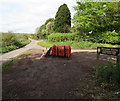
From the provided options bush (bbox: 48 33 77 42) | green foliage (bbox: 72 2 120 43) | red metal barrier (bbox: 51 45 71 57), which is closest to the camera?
red metal barrier (bbox: 51 45 71 57)

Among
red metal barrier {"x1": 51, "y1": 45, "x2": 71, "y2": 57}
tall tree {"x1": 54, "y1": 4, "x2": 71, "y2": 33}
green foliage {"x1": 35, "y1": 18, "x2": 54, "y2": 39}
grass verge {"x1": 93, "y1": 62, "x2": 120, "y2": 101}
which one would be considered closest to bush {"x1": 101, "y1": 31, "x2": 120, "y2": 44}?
tall tree {"x1": 54, "y1": 4, "x2": 71, "y2": 33}

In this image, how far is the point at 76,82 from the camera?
4352 millimetres

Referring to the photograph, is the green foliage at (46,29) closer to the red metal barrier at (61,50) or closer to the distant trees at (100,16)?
the distant trees at (100,16)

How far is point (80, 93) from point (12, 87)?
2976 millimetres

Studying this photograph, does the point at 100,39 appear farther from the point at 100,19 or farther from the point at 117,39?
the point at 100,19

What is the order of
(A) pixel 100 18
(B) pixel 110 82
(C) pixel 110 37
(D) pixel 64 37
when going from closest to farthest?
1. (B) pixel 110 82
2. (A) pixel 100 18
3. (C) pixel 110 37
4. (D) pixel 64 37

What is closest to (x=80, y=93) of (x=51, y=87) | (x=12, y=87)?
(x=51, y=87)

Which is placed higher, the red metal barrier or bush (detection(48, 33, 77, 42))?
bush (detection(48, 33, 77, 42))

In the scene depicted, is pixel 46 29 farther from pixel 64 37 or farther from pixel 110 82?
pixel 110 82

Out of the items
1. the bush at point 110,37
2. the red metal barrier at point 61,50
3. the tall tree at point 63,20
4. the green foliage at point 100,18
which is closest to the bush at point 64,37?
the green foliage at point 100,18

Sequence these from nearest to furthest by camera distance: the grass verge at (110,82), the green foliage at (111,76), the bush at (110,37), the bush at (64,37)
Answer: the grass verge at (110,82)
the green foliage at (111,76)
the bush at (110,37)
the bush at (64,37)

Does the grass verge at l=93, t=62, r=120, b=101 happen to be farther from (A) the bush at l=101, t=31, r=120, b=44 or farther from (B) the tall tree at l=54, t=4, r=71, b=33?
→ (B) the tall tree at l=54, t=4, r=71, b=33

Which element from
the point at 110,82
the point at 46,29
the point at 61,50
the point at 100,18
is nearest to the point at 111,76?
the point at 110,82

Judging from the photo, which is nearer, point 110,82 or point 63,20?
point 110,82
